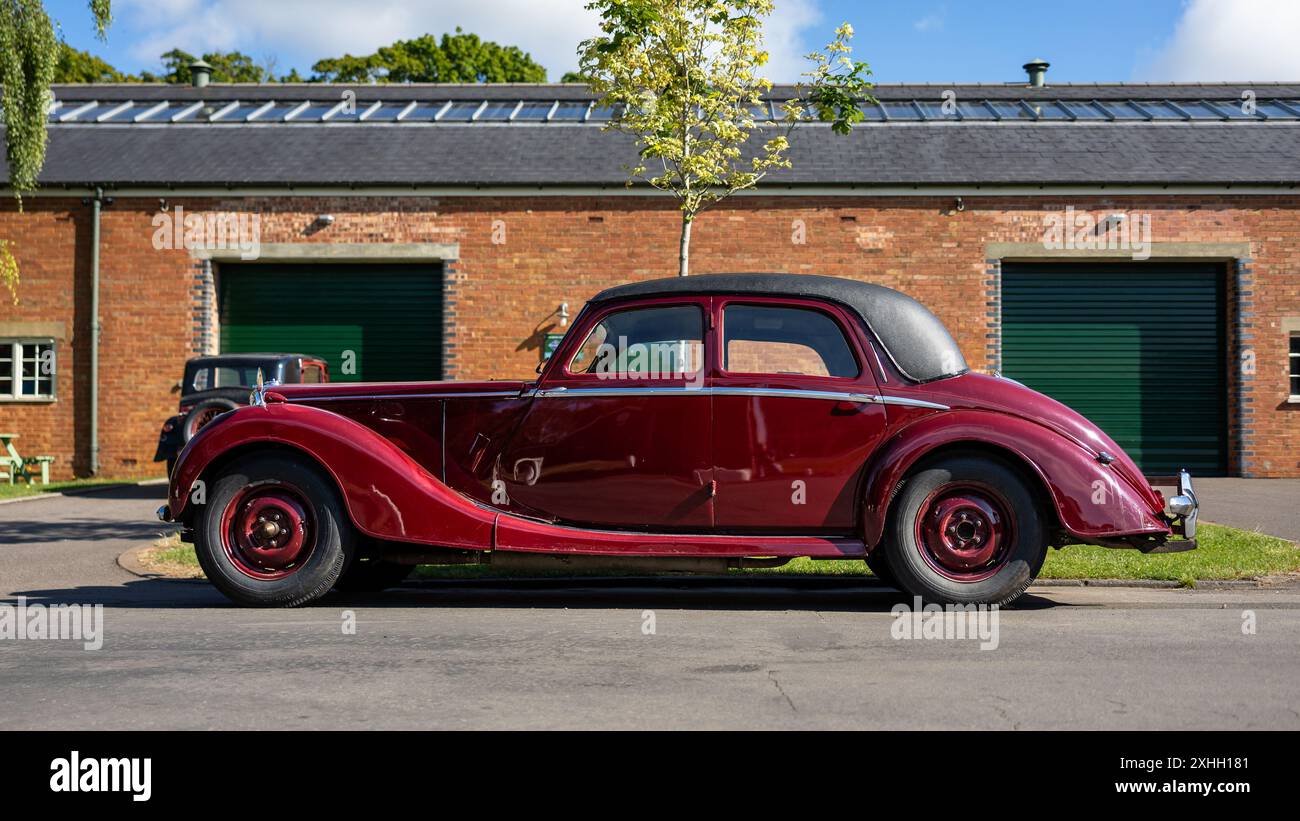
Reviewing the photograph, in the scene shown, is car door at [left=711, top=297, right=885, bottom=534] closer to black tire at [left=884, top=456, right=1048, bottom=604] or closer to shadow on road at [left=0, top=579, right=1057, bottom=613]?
black tire at [left=884, top=456, right=1048, bottom=604]

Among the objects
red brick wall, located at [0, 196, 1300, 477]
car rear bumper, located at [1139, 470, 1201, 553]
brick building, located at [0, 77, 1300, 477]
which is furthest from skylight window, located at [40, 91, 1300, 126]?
car rear bumper, located at [1139, 470, 1201, 553]

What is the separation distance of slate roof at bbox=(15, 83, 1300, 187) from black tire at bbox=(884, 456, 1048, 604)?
519 inches

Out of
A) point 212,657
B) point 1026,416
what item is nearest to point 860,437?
point 1026,416

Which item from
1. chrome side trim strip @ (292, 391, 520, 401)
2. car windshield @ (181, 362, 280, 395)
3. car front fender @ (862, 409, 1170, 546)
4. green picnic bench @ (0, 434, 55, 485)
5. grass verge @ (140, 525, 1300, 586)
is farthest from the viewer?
green picnic bench @ (0, 434, 55, 485)

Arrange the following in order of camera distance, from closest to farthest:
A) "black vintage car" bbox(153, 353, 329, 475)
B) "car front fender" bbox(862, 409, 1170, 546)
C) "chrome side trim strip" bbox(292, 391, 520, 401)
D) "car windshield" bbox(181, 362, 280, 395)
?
"car front fender" bbox(862, 409, 1170, 546) < "chrome side trim strip" bbox(292, 391, 520, 401) < "black vintage car" bbox(153, 353, 329, 475) < "car windshield" bbox(181, 362, 280, 395)

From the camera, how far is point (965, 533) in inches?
238

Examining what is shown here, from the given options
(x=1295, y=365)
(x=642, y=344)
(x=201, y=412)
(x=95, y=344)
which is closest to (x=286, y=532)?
(x=642, y=344)

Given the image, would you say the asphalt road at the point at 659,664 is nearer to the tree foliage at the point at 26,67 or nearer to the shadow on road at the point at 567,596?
the shadow on road at the point at 567,596

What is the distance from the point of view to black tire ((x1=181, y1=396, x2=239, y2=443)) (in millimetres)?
14094

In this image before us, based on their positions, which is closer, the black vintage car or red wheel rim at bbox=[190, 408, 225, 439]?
red wheel rim at bbox=[190, 408, 225, 439]

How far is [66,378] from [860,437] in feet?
56.0

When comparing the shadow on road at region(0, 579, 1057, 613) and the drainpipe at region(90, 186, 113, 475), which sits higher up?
the drainpipe at region(90, 186, 113, 475)

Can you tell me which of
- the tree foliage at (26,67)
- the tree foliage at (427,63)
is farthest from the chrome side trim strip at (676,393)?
the tree foliage at (427,63)
